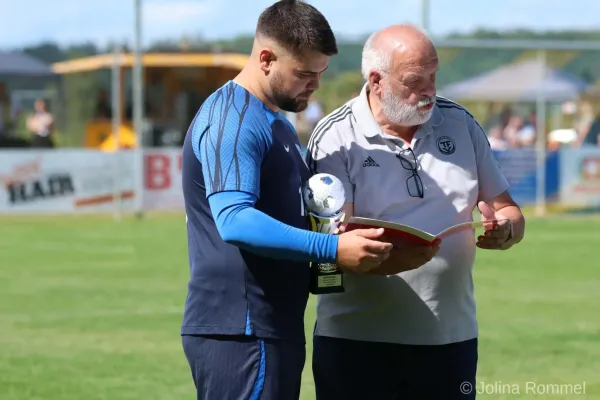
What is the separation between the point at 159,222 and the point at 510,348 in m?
13.7

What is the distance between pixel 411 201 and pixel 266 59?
1020 millimetres

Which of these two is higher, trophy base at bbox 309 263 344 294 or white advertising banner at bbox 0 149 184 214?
trophy base at bbox 309 263 344 294

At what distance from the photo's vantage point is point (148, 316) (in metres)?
11.6

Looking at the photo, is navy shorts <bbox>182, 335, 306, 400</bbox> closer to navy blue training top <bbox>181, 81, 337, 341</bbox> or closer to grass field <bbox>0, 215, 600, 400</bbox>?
navy blue training top <bbox>181, 81, 337, 341</bbox>

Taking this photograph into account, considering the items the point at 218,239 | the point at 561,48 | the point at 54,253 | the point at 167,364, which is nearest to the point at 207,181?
the point at 218,239

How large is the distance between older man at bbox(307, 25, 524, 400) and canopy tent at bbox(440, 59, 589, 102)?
25.1m

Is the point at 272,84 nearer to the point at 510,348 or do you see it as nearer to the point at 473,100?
the point at 510,348

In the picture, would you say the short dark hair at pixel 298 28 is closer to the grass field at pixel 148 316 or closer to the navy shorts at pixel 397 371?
the navy shorts at pixel 397 371

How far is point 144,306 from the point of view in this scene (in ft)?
40.4

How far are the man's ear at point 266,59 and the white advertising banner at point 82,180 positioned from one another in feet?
63.7

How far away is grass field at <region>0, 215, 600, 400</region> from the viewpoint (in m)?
8.70

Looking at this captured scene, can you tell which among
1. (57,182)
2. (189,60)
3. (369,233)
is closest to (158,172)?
(57,182)

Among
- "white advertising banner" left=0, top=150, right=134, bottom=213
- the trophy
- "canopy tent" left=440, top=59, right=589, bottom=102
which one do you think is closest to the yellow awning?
"canopy tent" left=440, top=59, right=589, bottom=102

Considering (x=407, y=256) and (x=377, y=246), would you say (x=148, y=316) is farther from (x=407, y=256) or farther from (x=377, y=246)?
(x=377, y=246)
